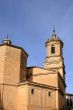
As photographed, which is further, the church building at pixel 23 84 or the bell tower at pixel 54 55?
the bell tower at pixel 54 55

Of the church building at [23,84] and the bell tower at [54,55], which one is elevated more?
the bell tower at [54,55]

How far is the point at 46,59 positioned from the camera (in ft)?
162

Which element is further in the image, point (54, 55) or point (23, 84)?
point (54, 55)

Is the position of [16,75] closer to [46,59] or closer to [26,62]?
[26,62]

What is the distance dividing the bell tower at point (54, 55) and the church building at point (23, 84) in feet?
26.7

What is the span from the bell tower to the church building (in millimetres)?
8131

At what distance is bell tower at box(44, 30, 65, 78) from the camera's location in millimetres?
47781

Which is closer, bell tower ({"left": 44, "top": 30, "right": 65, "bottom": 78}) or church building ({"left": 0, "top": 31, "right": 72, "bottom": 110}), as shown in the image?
church building ({"left": 0, "top": 31, "right": 72, "bottom": 110})

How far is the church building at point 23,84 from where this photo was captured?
113ft

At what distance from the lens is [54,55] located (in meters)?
48.9

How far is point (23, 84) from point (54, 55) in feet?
49.2

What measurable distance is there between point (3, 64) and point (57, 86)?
812cm

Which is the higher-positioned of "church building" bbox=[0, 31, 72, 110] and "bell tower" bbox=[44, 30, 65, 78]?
"bell tower" bbox=[44, 30, 65, 78]

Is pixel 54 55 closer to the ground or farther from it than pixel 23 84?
farther from it
